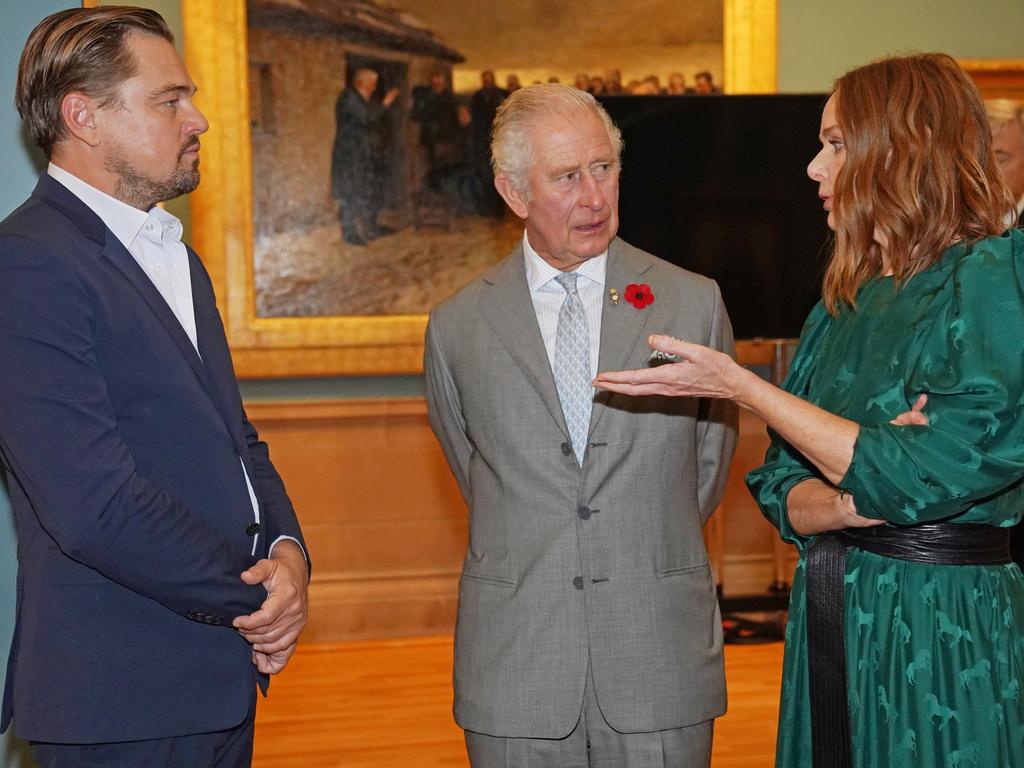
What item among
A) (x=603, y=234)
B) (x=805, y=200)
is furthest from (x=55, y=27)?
(x=805, y=200)

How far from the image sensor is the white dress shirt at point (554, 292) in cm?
267

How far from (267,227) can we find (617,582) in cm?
399

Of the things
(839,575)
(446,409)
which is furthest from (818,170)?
(446,409)

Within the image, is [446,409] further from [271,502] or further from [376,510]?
[376,510]

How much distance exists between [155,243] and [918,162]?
1432 millimetres

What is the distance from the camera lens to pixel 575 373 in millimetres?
2617

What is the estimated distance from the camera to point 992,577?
2133 millimetres

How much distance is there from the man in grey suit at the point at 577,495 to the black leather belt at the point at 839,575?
0.38m

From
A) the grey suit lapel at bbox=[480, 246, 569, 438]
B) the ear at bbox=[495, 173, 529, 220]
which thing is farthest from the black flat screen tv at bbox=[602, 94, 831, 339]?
the grey suit lapel at bbox=[480, 246, 569, 438]

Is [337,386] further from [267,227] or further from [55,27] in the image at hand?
[55,27]

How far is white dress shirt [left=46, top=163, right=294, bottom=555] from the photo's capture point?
2174 millimetres

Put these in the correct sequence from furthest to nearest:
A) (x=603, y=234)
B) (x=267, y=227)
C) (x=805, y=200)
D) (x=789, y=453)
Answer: (x=267, y=227) < (x=805, y=200) < (x=603, y=234) < (x=789, y=453)

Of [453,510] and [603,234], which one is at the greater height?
[603,234]

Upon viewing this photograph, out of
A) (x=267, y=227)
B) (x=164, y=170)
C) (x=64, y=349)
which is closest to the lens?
(x=64, y=349)
